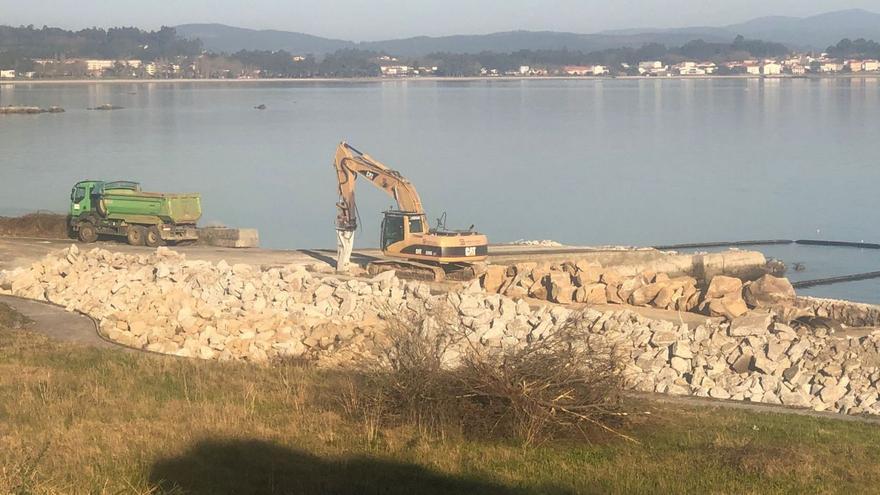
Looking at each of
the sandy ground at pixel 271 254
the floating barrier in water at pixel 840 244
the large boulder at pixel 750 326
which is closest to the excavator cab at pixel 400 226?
the sandy ground at pixel 271 254

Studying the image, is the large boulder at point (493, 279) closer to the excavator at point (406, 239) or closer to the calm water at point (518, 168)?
the excavator at point (406, 239)

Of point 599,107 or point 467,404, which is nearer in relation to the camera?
point 467,404

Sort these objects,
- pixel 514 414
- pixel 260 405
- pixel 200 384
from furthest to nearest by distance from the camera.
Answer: pixel 200 384
pixel 260 405
pixel 514 414

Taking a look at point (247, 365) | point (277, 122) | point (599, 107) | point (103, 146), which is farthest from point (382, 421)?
point (599, 107)

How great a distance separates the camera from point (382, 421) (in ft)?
35.1

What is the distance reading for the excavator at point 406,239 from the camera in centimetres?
2567

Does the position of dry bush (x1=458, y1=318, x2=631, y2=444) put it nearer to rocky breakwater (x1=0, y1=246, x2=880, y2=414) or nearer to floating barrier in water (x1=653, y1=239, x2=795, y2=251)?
rocky breakwater (x1=0, y1=246, x2=880, y2=414)

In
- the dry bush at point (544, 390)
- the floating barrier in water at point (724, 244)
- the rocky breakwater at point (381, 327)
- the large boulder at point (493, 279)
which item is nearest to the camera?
the dry bush at point (544, 390)

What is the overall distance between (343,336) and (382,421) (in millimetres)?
8976

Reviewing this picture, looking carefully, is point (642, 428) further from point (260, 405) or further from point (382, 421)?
point (260, 405)

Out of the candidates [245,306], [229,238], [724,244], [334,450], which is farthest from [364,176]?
[724,244]

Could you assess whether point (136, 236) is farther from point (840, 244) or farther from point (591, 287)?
point (840, 244)

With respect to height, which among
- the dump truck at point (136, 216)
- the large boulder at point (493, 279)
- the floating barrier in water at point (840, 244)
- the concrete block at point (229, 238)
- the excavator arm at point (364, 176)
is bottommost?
the floating barrier in water at point (840, 244)

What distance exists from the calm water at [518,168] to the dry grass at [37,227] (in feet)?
23.7
